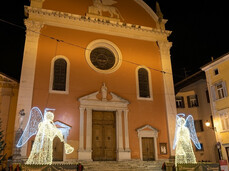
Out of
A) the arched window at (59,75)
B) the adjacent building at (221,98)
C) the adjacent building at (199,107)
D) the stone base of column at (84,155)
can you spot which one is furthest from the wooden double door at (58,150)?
the adjacent building at (199,107)

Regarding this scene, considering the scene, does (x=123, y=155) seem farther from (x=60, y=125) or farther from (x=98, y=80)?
(x=98, y=80)

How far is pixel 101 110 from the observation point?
17094 mm

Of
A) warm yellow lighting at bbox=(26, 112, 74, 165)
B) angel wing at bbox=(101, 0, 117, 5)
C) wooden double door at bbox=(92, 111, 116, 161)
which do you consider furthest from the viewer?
angel wing at bbox=(101, 0, 117, 5)

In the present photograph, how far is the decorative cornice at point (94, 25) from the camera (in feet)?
56.9

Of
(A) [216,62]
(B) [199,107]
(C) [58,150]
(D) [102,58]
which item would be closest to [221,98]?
(A) [216,62]

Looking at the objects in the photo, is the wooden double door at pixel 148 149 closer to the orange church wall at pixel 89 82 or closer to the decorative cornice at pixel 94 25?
the orange church wall at pixel 89 82

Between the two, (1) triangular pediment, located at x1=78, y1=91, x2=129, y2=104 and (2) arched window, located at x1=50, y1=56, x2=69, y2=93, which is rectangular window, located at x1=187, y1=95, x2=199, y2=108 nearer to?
(1) triangular pediment, located at x1=78, y1=91, x2=129, y2=104

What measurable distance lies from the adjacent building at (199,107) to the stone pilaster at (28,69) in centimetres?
1541

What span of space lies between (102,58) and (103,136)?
5803 millimetres

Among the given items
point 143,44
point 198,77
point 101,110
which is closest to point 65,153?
point 101,110

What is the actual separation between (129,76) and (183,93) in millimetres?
11325

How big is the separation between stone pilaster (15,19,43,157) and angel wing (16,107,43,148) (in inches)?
9.5

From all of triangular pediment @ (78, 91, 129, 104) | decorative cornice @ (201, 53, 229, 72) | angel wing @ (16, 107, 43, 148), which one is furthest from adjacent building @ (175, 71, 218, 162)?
angel wing @ (16, 107, 43, 148)

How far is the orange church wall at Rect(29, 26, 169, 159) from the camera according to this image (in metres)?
15.9
